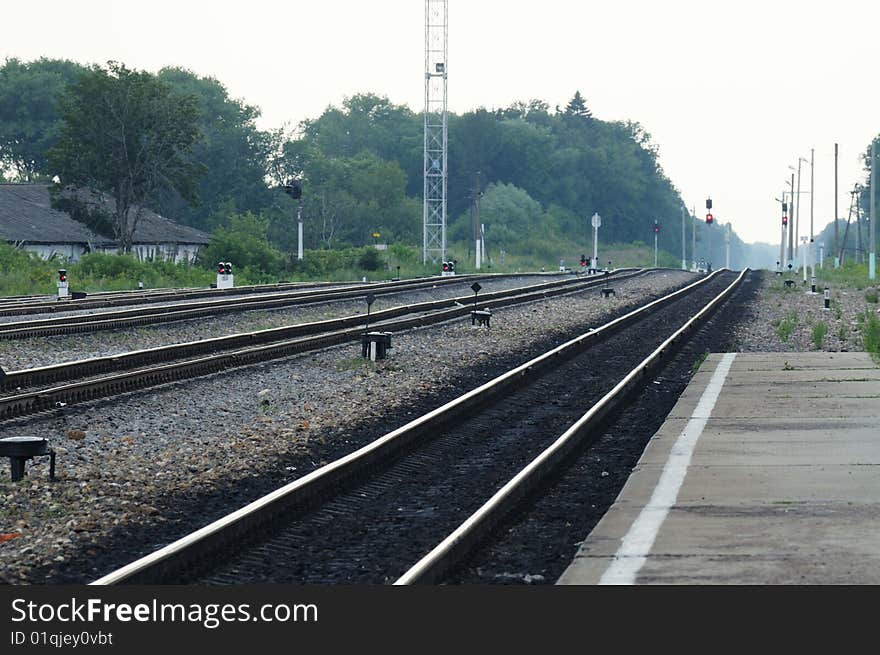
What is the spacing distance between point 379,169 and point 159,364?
312 feet

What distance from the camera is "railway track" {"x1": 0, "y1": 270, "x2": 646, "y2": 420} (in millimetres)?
16062

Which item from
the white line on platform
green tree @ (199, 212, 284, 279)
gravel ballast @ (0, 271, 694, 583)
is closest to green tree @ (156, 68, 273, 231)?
green tree @ (199, 212, 284, 279)

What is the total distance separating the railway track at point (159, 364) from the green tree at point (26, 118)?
255 feet

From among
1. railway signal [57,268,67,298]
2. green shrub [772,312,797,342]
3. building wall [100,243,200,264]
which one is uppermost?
building wall [100,243,200,264]

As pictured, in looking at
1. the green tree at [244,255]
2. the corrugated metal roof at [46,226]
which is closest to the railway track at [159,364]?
the green tree at [244,255]

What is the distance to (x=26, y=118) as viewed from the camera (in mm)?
103812

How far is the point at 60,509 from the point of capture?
10.6 meters

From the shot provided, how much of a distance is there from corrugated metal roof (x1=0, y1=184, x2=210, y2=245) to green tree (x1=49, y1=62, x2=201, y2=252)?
2.11m

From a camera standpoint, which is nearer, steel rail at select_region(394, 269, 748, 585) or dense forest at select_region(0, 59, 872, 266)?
steel rail at select_region(394, 269, 748, 585)

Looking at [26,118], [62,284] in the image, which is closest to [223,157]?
[26,118]

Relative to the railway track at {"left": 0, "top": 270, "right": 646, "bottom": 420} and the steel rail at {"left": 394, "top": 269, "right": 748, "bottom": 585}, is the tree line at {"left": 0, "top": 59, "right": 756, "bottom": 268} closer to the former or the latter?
the railway track at {"left": 0, "top": 270, "right": 646, "bottom": 420}

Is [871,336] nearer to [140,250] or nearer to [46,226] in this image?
[46,226]

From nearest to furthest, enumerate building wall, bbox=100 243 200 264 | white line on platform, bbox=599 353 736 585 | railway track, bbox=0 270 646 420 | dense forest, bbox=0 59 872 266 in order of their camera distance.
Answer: white line on platform, bbox=599 353 736 585
railway track, bbox=0 270 646 420
building wall, bbox=100 243 200 264
dense forest, bbox=0 59 872 266

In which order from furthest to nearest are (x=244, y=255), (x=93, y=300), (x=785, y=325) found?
(x=244, y=255) < (x=93, y=300) < (x=785, y=325)
